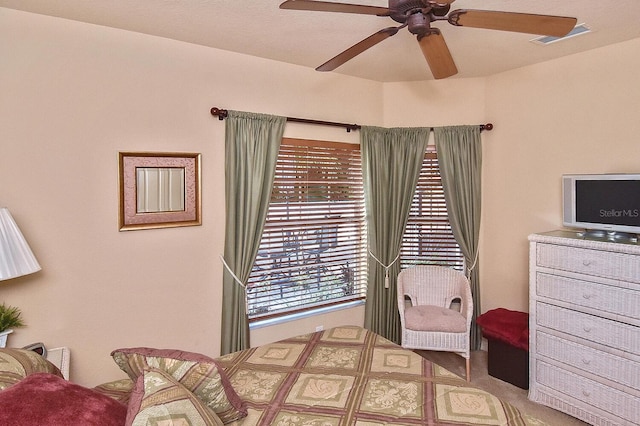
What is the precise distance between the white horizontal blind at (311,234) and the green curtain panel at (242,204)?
172 millimetres

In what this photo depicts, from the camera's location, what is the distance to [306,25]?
8.50 ft

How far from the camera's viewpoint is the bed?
4.77 ft

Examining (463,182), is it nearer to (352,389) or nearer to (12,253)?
(352,389)

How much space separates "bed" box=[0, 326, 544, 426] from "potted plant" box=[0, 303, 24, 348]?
0.69 meters

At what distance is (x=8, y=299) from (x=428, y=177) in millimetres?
3538

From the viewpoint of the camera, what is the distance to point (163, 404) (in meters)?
1.36

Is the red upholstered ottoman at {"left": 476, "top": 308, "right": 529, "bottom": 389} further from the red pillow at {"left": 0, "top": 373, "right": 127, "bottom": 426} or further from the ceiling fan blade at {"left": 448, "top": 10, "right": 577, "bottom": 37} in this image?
the red pillow at {"left": 0, "top": 373, "right": 127, "bottom": 426}

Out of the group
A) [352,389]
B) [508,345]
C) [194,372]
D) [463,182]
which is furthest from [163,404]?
[463,182]

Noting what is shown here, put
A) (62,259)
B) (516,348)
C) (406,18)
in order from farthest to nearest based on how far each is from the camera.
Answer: (516,348) < (62,259) < (406,18)

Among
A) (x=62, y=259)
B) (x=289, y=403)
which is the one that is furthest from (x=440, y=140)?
(x=62, y=259)

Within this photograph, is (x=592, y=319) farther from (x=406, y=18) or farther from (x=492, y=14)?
(x=406, y=18)

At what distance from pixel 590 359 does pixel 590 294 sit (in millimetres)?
452

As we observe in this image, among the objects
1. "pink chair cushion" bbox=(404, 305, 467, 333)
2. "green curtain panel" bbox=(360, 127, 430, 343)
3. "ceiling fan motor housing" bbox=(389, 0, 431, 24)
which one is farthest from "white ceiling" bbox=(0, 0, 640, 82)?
"pink chair cushion" bbox=(404, 305, 467, 333)

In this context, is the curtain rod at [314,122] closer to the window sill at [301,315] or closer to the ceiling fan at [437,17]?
the ceiling fan at [437,17]
